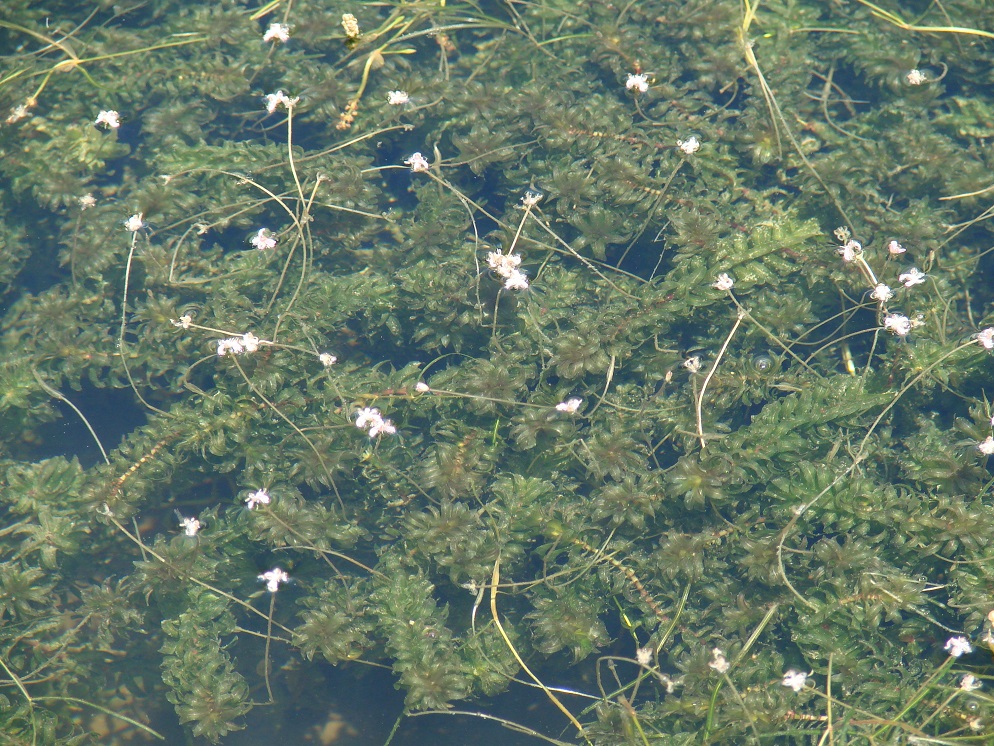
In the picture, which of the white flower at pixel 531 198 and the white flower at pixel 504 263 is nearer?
the white flower at pixel 504 263

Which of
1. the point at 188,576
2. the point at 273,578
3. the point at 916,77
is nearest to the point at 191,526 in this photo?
the point at 188,576

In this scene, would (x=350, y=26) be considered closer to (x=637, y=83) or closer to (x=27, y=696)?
(x=637, y=83)

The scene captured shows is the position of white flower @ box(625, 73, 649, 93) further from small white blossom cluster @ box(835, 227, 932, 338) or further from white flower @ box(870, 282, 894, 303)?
white flower @ box(870, 282, 894, 303)

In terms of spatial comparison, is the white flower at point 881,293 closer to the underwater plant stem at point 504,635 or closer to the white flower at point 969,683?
the white flower at point 969,683

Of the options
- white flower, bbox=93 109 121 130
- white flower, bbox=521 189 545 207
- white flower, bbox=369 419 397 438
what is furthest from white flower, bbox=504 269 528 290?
white flower, bbox=93 109 121 130

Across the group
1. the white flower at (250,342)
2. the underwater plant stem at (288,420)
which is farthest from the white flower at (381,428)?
the white flower at (250,342)

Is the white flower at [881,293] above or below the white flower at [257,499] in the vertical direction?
above

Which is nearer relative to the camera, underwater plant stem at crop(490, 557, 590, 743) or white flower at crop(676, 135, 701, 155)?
underwater plant stem at crop(490, 557, 590, 743)
